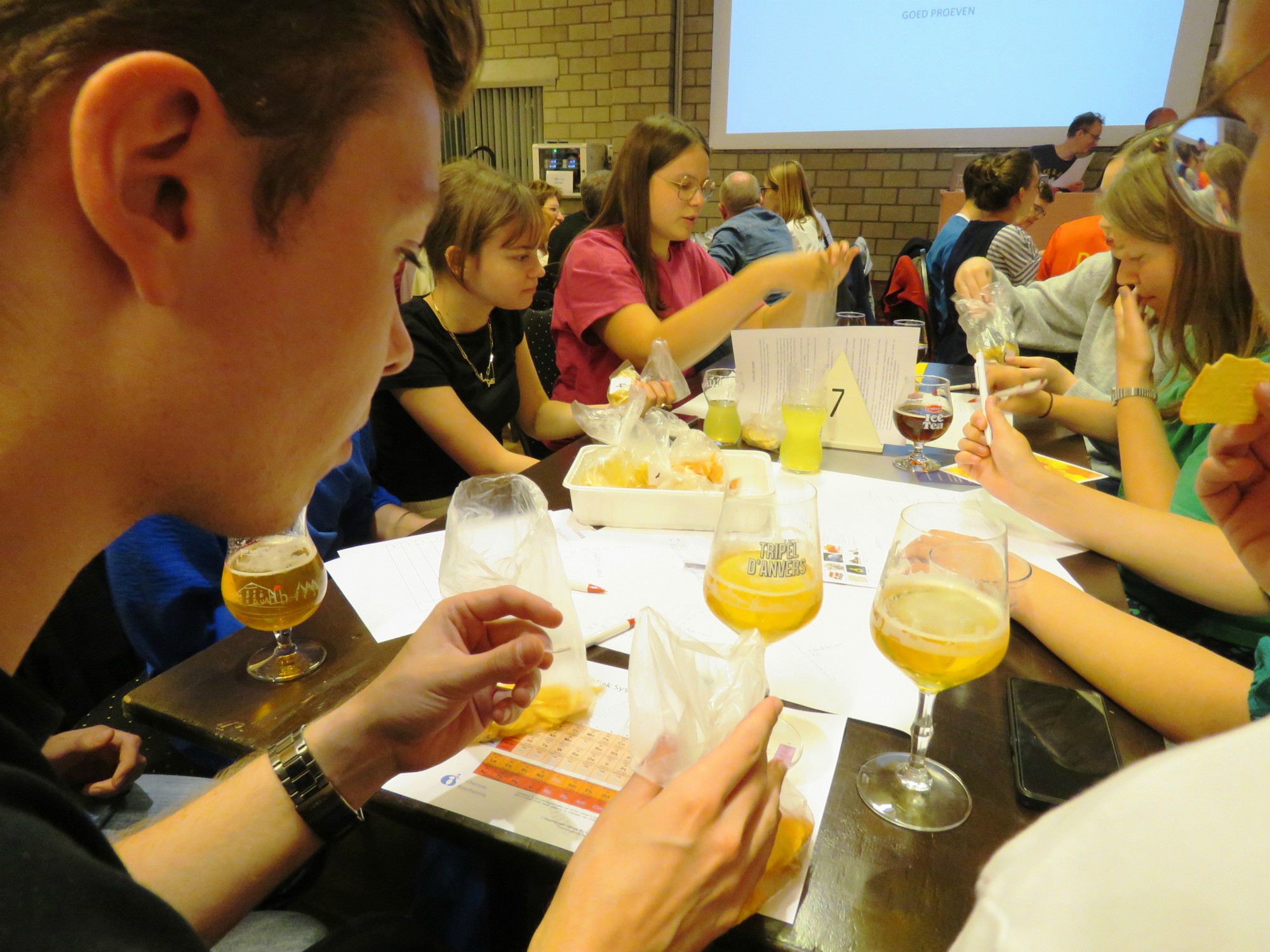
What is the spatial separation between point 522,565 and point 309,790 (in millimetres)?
355

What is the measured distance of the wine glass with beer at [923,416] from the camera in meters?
1.59

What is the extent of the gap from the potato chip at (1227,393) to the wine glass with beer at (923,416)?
68cm

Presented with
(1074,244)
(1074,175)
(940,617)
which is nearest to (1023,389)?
(940,617)

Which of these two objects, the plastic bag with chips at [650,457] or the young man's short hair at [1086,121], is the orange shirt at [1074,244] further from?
the plastic bag with chips at [650,457]

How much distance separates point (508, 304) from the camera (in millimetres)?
2168

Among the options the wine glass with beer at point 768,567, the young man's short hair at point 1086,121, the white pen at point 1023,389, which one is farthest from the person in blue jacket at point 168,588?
the young man's short hair at point 1086,121

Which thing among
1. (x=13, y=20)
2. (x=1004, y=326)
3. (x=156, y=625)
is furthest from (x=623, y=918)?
(x=1004, y=326)

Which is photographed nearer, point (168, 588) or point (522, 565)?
point (522, 565)

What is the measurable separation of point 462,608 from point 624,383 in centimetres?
121

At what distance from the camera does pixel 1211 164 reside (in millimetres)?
570

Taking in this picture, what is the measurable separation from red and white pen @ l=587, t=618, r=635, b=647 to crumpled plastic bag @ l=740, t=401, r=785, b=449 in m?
0.82

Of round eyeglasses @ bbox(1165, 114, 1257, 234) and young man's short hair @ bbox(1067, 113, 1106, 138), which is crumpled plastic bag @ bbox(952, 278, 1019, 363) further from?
young man's short hair @ bbox(1067, 113, 1106, 138)

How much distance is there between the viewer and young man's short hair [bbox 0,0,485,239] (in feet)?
1.33

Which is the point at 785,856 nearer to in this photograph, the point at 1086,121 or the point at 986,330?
the point at 986,330
